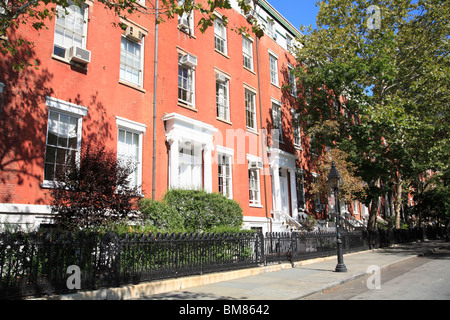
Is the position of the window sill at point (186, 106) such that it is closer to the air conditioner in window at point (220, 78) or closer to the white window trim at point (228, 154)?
the white window trim at point (228, 154)

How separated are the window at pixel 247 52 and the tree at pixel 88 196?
13.5 meters

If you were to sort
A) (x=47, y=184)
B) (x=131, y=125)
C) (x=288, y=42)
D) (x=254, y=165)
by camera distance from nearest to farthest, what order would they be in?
(x=47, y=184) < (x=131, y=125) < (x=254, y=165) < (x=288, y=42)

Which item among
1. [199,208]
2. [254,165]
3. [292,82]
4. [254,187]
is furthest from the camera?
[292,82]

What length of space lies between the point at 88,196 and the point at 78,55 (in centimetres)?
501

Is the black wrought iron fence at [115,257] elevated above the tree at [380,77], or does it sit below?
below

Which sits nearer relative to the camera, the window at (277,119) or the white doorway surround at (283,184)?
the white doorway surround at (283,184)

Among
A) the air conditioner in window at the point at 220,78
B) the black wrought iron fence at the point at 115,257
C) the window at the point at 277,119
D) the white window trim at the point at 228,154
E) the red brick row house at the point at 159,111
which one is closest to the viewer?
the black wrought iron fence at the point at 115,257

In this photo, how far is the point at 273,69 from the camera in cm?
2342

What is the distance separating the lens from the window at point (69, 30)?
1126cm

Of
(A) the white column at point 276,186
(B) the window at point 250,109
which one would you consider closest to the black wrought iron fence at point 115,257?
(A) the white column at point 276,186

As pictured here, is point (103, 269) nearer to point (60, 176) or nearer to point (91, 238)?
point (91, 238)

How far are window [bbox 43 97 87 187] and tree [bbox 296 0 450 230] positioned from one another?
15.4m

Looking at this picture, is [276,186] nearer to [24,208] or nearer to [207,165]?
[207,165]

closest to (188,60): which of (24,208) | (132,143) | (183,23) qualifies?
(183,23)
